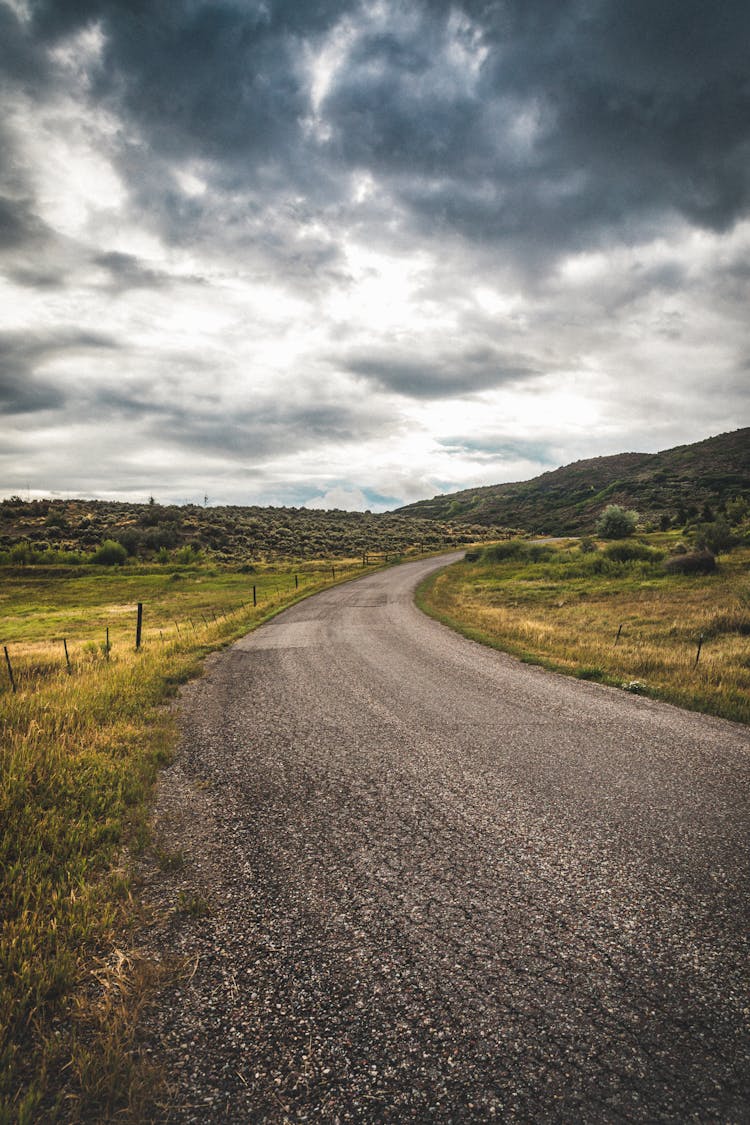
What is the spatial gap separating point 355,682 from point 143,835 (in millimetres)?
6465

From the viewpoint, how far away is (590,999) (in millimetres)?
3084

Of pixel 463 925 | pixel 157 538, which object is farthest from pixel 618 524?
pixel 463 925

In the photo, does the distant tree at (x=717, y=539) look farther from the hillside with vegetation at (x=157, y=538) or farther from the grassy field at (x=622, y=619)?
the hillside with vegetation at (x=157, y=538)

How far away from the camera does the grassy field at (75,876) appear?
2566 mm

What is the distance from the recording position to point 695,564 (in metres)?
29.1

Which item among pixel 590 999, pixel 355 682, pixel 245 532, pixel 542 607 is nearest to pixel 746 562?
pixel 542 607

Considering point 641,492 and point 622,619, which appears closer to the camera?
point 622,619

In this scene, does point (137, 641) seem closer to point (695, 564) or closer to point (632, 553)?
point (695, 564)

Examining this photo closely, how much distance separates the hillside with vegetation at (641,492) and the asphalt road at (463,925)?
199ft

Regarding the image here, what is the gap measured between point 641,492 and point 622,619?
367 ft

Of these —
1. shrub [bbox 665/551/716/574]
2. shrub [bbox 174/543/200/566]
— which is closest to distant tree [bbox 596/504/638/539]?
shrub [bbox 665/551/716/574]

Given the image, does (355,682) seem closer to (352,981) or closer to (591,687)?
(591,687)

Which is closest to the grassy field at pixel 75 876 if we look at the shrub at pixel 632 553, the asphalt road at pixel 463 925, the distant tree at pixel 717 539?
the asphalt road at pixel 463 925

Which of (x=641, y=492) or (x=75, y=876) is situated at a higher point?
(x=641, y=492)
